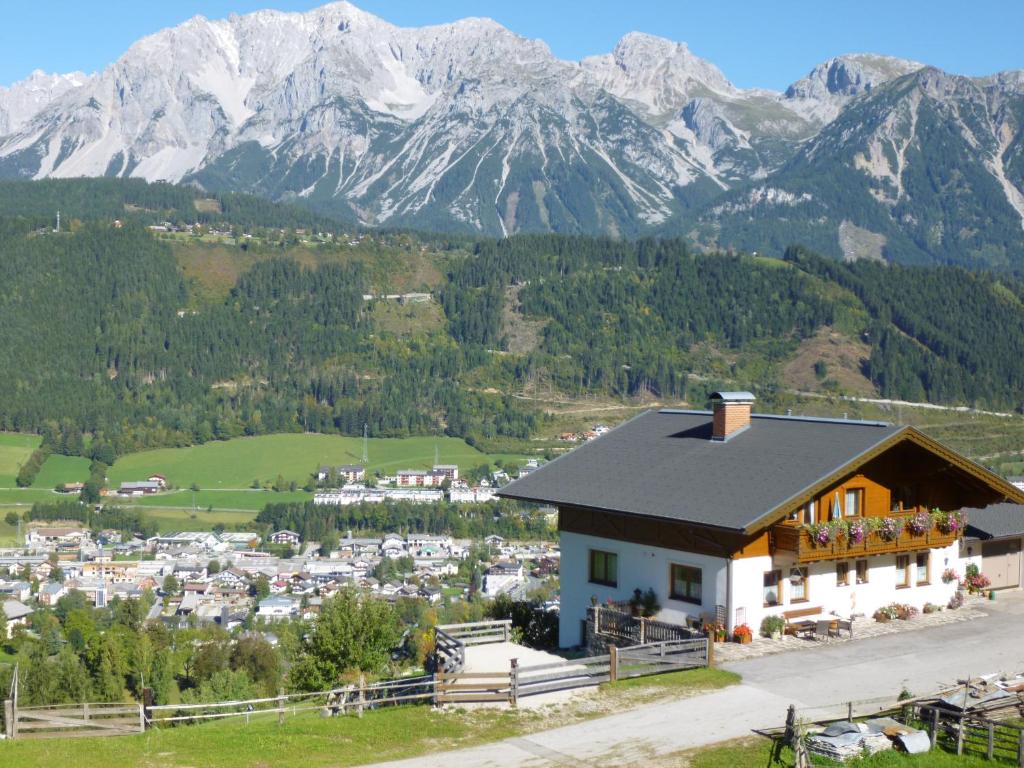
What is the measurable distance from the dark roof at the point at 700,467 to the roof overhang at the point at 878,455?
4.9 inches

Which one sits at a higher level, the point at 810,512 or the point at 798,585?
the point at 810,512

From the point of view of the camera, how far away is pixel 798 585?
35.0 metres

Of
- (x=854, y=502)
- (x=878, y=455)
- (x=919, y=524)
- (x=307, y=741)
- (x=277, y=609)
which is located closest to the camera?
(x=307, y=741)

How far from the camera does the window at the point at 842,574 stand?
118 feet

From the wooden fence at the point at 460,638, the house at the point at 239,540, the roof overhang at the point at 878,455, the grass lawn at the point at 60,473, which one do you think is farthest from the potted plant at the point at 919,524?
the grass lawn at the point at 60,473

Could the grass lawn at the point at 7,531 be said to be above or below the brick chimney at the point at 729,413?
below

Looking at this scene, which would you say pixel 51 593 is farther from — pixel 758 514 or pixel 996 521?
pixel 758 514

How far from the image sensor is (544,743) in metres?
24.8

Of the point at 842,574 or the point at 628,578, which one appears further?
the point at 628,578

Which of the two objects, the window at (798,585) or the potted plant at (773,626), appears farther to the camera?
the window at (798,585)

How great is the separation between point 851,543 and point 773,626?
3327 mm

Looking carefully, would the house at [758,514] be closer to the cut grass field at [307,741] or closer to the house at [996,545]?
the house at [996,545]

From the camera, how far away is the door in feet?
135

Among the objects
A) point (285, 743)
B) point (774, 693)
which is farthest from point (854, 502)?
point (285, 743)
